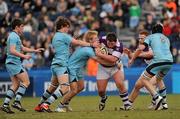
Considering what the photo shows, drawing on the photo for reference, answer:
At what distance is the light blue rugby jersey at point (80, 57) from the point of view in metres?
18.9

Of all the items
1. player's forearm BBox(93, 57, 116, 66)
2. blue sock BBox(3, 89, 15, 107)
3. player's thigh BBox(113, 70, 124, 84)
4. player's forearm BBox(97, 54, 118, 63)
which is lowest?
blue sock BBox(3, 89, 15, 107)

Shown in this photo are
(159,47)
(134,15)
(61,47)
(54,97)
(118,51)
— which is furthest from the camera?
(134,15)

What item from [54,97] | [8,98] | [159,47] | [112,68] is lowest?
[8,98]

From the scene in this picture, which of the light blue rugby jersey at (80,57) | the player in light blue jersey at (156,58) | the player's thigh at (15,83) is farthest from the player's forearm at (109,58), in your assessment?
the player's thigh at (15,83)

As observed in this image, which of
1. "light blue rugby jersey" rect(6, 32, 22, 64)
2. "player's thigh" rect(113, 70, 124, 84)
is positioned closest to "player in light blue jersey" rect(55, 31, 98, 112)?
"player's thigh" rect(113, 70, 124, 84)

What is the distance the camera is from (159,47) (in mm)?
18734

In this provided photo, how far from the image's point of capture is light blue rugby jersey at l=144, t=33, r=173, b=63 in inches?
737

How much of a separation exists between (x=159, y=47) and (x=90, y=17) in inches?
588

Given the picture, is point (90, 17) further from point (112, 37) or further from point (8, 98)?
point (8, 98)

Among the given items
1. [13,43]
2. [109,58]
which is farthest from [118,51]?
[13,43]

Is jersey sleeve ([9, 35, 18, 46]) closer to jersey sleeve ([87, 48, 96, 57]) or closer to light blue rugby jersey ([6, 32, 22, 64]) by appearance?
light blue rugby jersey ([6, 32, 22, 64])

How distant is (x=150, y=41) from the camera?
18.7m

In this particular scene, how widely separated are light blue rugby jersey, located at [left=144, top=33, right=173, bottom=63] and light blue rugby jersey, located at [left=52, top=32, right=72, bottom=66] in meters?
2.08

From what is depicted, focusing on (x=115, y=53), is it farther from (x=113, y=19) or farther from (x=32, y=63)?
(x=113, y=19)
